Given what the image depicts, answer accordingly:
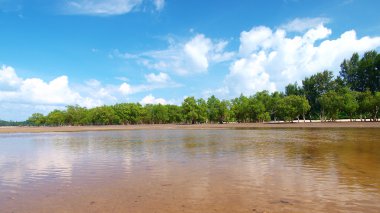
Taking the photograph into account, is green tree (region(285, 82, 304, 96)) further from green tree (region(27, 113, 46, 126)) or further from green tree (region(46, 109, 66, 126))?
green tree (region(27, 113, 46, 126))

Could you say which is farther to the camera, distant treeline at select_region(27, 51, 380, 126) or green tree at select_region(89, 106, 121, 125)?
green tree at select_region(89, 106, 121, 125)

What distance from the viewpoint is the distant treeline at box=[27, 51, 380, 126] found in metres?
95.1

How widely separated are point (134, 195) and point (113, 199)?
0.76m

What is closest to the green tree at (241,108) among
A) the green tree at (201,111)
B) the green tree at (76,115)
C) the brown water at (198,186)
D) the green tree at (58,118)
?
the green tree at (201,111)

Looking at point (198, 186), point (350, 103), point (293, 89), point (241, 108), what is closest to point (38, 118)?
point (241, 108)

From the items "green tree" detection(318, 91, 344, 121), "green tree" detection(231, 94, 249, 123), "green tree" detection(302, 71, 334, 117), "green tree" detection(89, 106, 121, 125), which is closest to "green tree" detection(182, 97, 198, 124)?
"green tree" detection(231, 94, 249, 123)

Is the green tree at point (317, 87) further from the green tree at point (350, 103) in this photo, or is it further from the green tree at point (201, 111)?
the green tree at point (201, 111)

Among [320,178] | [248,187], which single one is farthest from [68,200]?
[320,178]

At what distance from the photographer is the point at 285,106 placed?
102500 mm

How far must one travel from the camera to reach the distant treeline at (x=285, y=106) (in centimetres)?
9512

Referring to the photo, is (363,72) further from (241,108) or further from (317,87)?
(241,108)

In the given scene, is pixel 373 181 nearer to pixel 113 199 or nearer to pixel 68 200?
pixel 113 199

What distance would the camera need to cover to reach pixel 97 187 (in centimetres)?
1208

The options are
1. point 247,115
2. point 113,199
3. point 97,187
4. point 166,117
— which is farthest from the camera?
point 166,117
